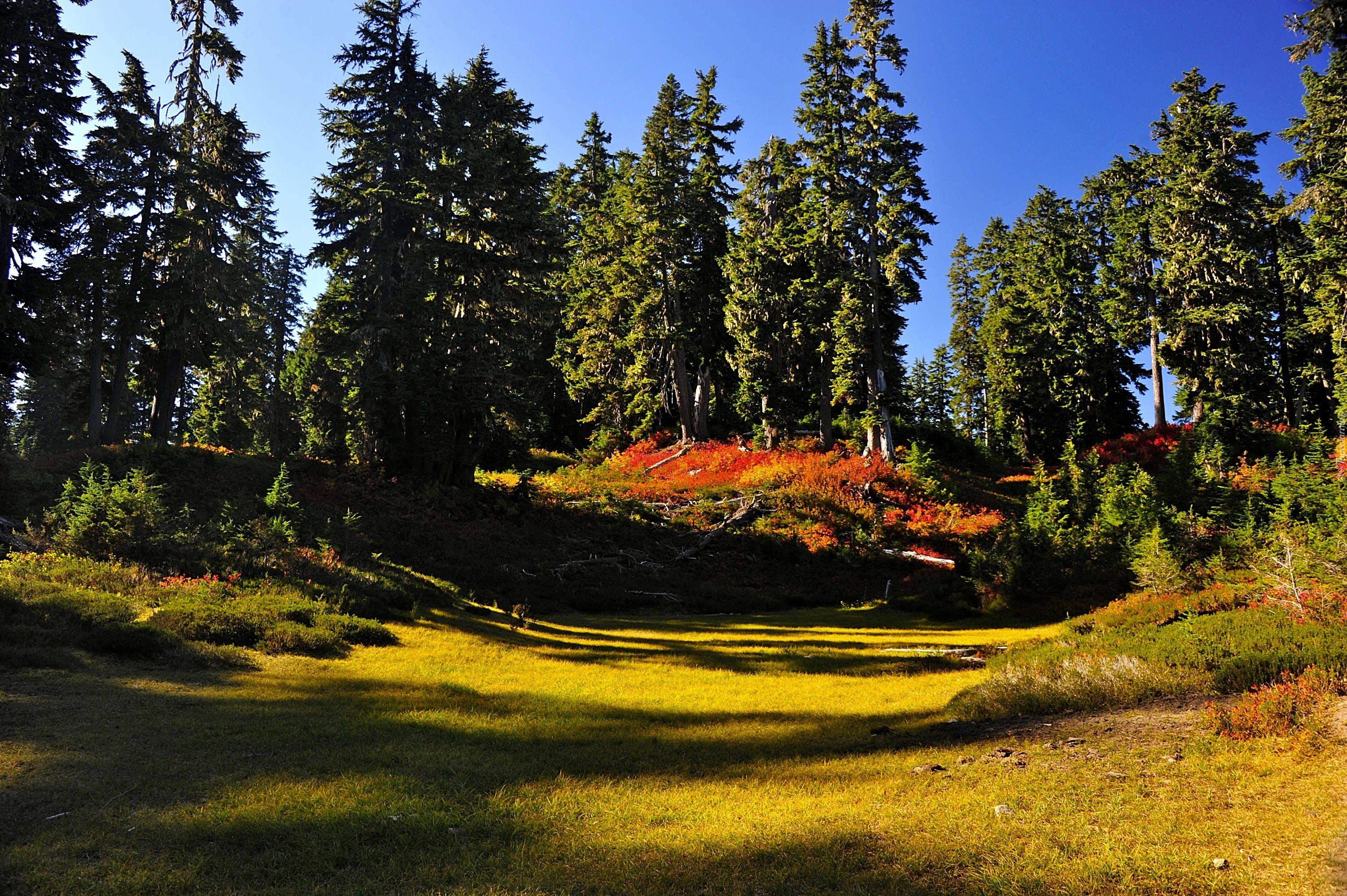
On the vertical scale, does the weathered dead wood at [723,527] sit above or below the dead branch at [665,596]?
above

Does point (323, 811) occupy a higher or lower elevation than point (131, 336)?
lower

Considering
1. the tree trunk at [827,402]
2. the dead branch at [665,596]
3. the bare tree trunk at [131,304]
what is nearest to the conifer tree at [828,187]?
the tree trunk at [827,402]

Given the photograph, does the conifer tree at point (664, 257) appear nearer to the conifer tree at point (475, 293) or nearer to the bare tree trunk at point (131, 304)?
the conifer tree at point (475, 293)

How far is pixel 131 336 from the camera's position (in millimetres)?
29078

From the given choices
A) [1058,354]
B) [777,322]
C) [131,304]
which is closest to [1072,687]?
[777,322]

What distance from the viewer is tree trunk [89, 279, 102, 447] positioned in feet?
92.0

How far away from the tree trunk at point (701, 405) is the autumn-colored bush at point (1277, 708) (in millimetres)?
35014

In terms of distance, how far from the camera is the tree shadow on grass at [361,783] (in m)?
5.21

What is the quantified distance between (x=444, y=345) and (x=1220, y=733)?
28547mm

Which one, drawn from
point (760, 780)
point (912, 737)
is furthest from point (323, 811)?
point (912, 737)

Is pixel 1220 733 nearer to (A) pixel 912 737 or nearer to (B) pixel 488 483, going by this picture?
(A) pixel 912 737

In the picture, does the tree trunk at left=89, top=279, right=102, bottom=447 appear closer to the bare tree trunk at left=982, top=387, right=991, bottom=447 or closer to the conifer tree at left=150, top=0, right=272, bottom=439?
the conifer tree at left=150, top=0, right=272, bottom=439

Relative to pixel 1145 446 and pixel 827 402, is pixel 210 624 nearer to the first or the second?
pixel 827 402

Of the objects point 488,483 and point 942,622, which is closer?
point 942,622
